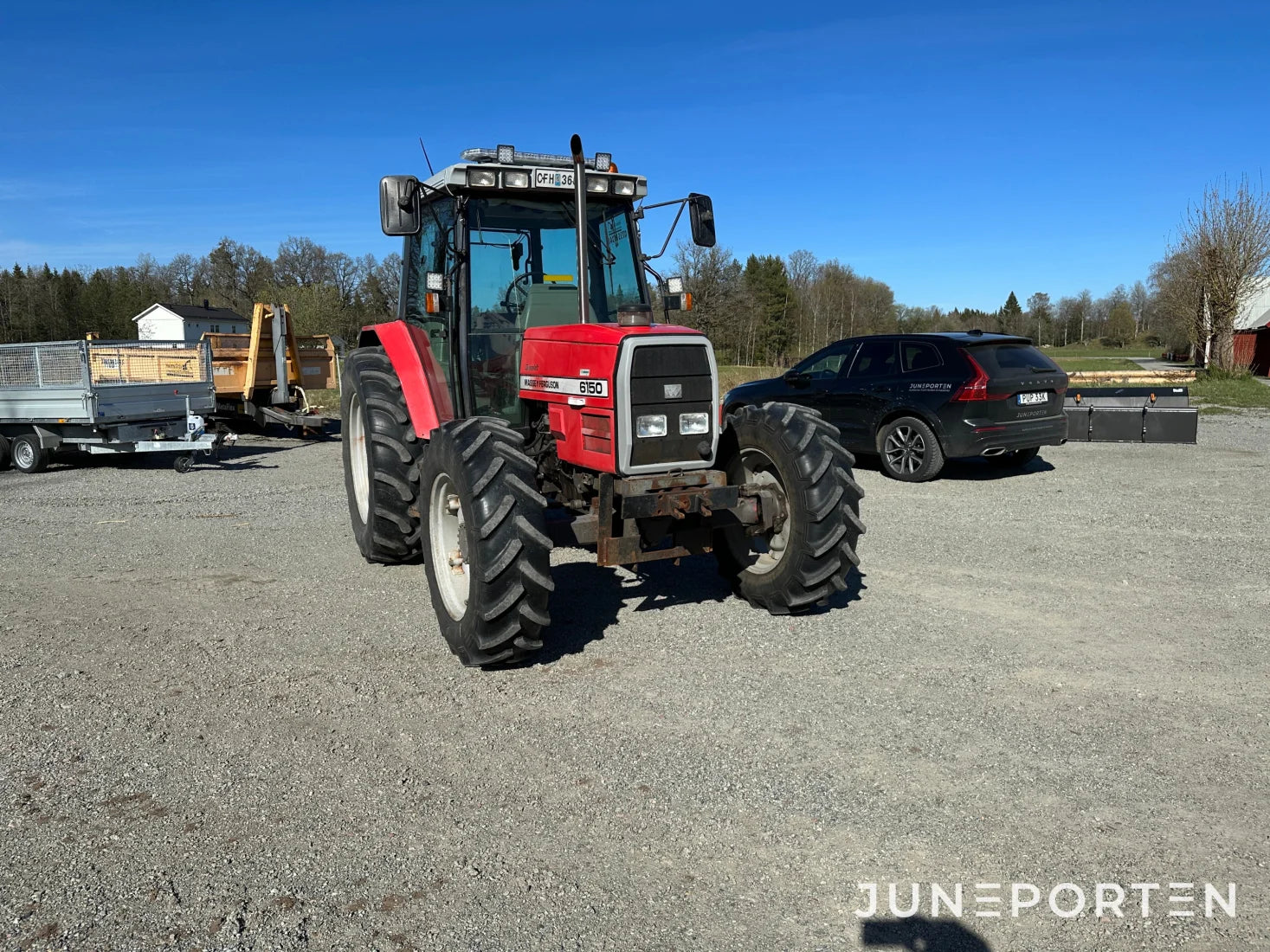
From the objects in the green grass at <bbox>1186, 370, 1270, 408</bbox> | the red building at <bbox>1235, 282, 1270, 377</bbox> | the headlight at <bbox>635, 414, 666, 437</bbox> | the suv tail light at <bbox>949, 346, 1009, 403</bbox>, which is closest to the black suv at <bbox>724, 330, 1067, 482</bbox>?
the suv tail light at <bbox>949, 346, 1009, 403</bbox>

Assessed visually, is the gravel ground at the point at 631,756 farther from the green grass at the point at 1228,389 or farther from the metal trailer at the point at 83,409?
the green grass at the point at 1228,389

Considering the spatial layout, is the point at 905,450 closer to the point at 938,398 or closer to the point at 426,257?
the point at 938,398

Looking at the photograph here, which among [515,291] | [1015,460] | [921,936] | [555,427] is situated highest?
[515,291]

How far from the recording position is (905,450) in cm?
1092

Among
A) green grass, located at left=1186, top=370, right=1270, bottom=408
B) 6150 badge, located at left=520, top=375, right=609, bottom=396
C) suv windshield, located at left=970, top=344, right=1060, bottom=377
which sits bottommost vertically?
green grass, located at left=1186, top=370, right=1270, bottom=408

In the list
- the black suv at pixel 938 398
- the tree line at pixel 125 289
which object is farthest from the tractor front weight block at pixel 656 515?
the tree line at pixel 125 289

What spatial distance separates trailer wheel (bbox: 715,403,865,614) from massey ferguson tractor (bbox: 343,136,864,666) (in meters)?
0.01

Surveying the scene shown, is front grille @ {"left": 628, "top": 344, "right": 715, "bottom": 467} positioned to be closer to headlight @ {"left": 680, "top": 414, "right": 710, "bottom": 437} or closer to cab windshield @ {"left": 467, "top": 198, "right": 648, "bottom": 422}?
headlight @ {"left": 680, "top": 414, "right": 710, "bottom": 437}

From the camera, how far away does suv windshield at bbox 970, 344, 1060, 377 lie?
1026 cm

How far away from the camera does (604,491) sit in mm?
4977

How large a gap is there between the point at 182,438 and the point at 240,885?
11156 mm

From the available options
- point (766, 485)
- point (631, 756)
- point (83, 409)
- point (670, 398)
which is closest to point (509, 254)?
point (670, 398)

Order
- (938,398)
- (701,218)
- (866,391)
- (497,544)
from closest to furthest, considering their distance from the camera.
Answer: (497,544), (701,218), (938,398), (866,391)

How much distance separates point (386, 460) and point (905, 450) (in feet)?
21.8
